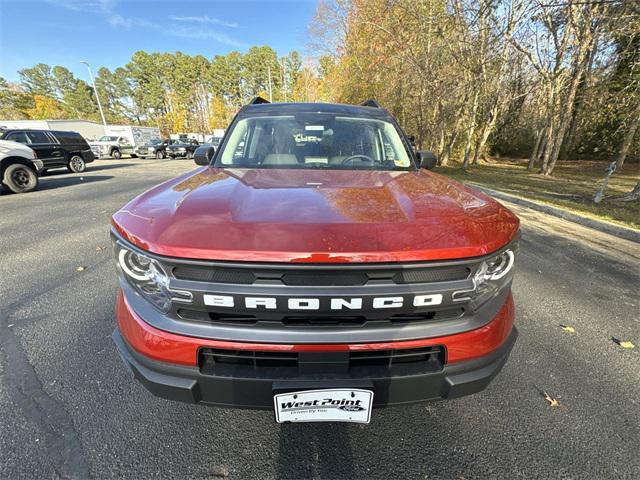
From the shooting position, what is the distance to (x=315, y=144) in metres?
2.57

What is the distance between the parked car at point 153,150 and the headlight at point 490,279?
31694 millimetres

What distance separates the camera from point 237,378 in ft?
4.05

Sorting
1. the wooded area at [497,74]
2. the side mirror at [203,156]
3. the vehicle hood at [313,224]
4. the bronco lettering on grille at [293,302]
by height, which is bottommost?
the bronco lettering on grille at [293,302]

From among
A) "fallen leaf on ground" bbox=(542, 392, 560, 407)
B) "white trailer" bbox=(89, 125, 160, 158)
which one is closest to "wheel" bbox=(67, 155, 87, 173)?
"white trailer" bbox=(89, 125, 160, 158)

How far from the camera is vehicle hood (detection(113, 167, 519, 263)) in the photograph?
1147mm

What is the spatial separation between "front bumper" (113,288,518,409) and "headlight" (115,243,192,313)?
123 millimetres

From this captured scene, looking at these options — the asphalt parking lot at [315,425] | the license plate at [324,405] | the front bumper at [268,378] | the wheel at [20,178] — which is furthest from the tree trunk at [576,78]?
the wheel at [20,178]

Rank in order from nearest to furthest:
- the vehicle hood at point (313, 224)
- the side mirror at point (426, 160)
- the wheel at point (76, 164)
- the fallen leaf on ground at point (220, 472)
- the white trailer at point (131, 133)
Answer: the vehicle hood at point (313, 224), the fallen leaf on ground at point (220, 472), the side mirror at point (426, 160), the wheel at point (76, 164), the white trailer at point (131, 133)

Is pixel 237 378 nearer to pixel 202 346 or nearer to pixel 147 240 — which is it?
pixel 202 346

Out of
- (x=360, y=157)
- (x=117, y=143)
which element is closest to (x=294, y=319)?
(x=360, y=157)

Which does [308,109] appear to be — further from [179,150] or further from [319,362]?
[179,150]

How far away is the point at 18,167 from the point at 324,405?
12.6m

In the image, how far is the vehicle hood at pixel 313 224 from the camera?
3.76 ft

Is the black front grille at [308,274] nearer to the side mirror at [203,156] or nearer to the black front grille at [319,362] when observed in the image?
the black front grille at [319,362]
